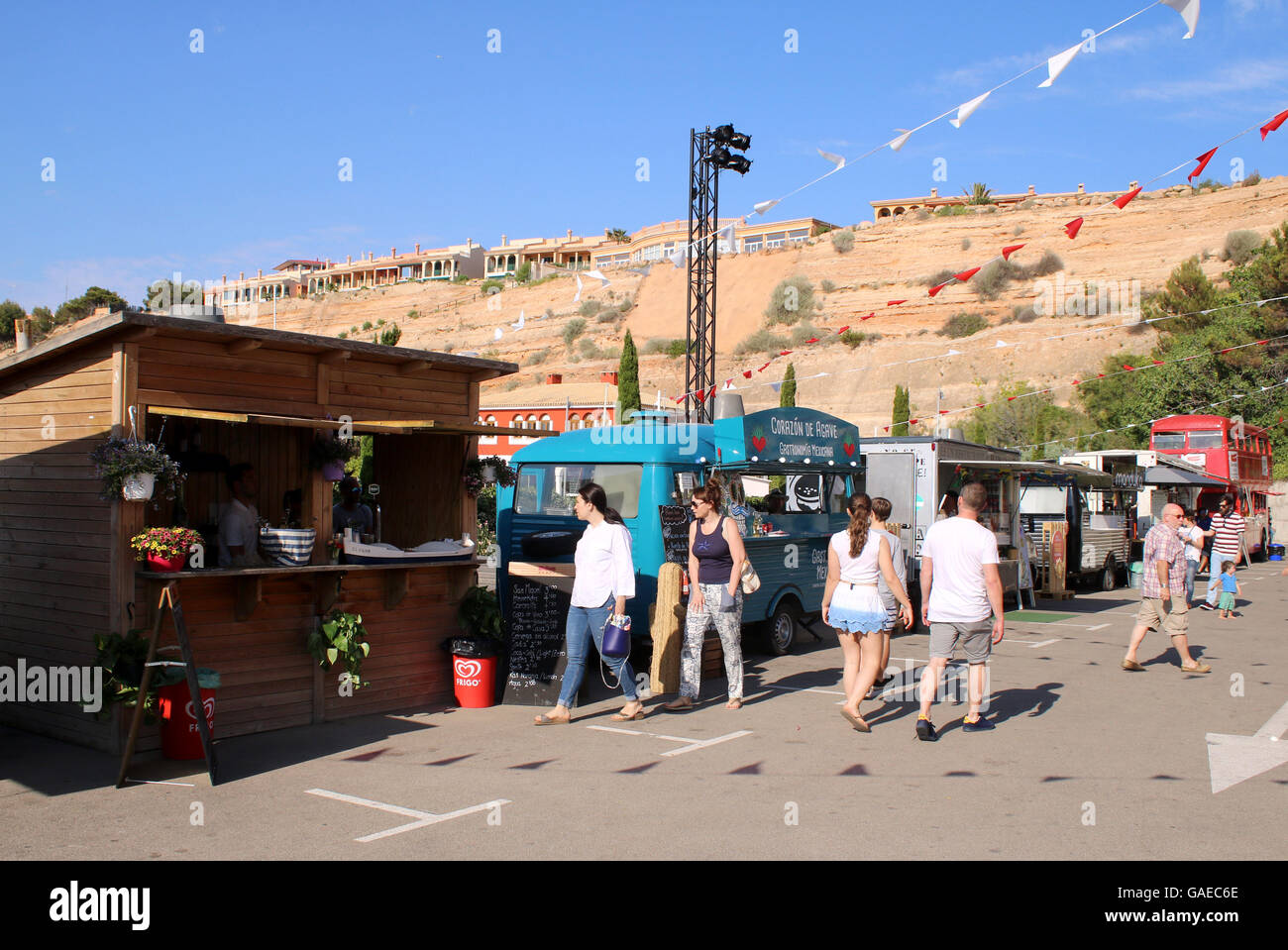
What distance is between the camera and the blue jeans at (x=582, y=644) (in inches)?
321

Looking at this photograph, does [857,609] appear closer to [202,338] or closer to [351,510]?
[351,510]

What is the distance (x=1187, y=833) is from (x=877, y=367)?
60.5 m

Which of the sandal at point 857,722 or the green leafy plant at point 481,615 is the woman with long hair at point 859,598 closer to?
the sandal at point 857,722

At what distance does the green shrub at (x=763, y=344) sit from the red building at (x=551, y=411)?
21.2 m

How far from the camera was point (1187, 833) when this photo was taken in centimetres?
548

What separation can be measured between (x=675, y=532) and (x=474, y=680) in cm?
262

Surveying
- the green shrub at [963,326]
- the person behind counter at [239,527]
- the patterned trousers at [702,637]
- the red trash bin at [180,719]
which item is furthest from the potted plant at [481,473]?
the green shrub at [963,326]

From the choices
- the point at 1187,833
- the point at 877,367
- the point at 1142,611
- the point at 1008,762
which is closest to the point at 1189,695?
the point at 1142,611

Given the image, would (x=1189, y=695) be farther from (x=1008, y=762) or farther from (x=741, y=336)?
(x=741, y=336)

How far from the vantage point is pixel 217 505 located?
8.61 metres

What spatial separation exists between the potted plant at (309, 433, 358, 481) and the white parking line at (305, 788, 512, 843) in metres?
2.74

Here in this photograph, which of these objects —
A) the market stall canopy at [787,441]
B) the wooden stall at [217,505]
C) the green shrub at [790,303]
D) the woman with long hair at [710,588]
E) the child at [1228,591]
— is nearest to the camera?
the wooden stall at [217,505]

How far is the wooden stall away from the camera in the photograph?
706cm

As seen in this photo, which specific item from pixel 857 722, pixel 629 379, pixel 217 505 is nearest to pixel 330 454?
pixel 217 505
